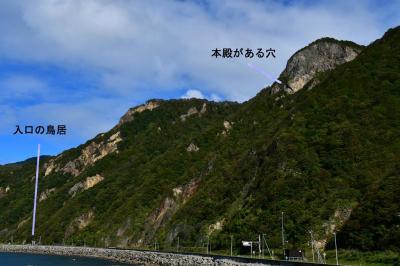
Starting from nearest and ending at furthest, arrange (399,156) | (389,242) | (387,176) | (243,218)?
(389,242) < (387,176) < (399,156) < (243,218)

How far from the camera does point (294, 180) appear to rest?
99062 millimetres

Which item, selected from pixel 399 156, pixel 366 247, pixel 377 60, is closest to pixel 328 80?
pixel 377 60

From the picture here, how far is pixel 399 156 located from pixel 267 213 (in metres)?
26.8

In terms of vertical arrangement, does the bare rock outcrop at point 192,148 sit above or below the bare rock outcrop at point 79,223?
above

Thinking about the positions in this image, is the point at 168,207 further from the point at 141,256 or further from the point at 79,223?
the point at 79,223

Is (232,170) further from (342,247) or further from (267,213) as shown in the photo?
(342,247)

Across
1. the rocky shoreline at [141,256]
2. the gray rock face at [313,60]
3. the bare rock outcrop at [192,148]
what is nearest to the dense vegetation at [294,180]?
the bare rock outcrop at [192,148]

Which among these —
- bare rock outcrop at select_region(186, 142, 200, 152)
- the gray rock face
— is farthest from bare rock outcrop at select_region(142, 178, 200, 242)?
the gray rock face

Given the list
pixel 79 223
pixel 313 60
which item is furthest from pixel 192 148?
pixel 313 60

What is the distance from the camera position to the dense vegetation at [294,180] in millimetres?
84500

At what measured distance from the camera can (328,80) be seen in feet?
457

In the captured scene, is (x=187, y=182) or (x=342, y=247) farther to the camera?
(x=187, y=182)

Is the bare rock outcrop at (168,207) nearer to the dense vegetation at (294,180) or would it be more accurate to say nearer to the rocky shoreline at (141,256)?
the dense vegetation at (294,180)

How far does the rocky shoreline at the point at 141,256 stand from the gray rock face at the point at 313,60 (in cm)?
8433
